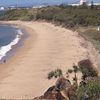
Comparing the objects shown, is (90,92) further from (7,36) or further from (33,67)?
(7,36)

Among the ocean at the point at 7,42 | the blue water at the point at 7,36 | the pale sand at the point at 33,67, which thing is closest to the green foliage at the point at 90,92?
the pale sand at the point at 33,67

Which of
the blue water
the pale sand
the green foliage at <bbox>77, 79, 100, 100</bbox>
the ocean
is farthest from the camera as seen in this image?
the blue water

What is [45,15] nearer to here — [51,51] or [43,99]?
[51,51]

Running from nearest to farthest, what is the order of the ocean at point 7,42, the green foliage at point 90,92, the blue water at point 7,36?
the green foliage at point 90,92
the ocean at point 7,42
the blue water at point 7,36

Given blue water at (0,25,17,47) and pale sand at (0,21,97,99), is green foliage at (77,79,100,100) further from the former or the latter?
blue water at (0,25,17,47)

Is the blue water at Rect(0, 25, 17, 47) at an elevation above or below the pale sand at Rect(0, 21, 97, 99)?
below

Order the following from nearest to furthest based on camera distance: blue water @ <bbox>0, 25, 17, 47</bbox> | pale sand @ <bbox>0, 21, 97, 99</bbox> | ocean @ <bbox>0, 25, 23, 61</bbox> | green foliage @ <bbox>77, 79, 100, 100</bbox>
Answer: green foliage @ <bbox>77, 79, 100, 100</bbox>, pale sand @ <bbox>0, 21, 97, 99</bbox>, ocean @ <bbox>0, 25, 23, 61</bbox>, blue water @ <bbox>0, 25, 17, 47</bbox>

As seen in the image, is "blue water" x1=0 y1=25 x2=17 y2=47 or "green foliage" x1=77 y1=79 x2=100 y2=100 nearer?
"green foliage" x1=77 y1=79 x2=100 y2=100

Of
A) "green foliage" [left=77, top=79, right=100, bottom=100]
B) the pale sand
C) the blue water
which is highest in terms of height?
"green foliage" [left=77, top=79, right=100, bottom=100]

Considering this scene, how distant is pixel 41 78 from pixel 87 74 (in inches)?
349

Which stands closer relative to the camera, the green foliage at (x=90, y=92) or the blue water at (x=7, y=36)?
the green foliage at (x=90, y=92)

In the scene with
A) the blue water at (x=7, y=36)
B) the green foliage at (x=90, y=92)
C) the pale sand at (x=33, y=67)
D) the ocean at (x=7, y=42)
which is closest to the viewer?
the green foliage at (x=90, y=92)

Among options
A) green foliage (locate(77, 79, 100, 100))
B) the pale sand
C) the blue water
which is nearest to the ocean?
the blue water

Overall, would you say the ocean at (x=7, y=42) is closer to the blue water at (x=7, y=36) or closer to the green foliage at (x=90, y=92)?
the blue water at (x=7, y=36)
